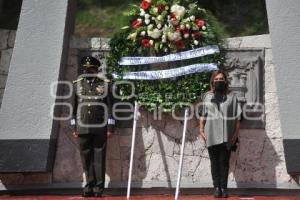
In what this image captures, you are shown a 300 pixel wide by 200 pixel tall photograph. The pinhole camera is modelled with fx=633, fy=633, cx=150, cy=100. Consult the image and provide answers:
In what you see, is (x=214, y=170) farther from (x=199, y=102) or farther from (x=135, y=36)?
(x=135, y=36)

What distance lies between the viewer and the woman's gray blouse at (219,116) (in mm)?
7766

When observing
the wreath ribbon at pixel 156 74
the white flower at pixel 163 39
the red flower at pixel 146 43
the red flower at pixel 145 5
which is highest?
the red flower at pixel 145 5

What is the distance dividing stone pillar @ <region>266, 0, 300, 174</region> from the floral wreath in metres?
0.77

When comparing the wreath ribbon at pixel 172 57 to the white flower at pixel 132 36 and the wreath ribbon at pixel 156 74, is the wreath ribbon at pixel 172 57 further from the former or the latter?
the white flower at pixel 132 36

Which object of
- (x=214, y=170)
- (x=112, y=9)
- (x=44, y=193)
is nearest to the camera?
(x=214, y=170)

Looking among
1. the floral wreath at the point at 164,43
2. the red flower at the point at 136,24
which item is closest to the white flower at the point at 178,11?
the floral wreath at the point at 164,43

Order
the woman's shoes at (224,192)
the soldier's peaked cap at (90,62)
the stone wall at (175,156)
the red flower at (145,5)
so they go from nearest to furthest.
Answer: the woman's shoes at (224,192) → the soldier's peaked cap at (90,62) → the stone wall at (175,156) → the red flower at (145,5)

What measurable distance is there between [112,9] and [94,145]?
9.77m

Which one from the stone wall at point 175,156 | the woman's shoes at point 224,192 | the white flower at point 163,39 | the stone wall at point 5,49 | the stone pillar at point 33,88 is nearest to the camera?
the woman's shoes at point 224,192

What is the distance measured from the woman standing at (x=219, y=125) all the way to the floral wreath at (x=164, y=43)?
0.51m

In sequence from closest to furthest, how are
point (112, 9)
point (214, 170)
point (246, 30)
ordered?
point (214, 170) < point (246, 30) < point (112, 9)

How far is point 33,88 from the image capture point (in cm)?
838

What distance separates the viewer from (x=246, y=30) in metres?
15.6

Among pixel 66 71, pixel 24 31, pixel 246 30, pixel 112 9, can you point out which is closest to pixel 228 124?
pixel 66 71
